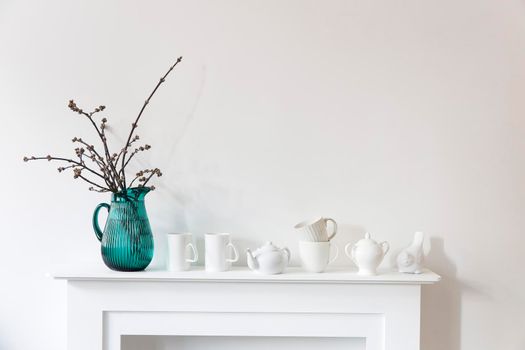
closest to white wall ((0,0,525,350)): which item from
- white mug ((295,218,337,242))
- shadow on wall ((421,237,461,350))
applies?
shadow on wall ((421,237,461,350))

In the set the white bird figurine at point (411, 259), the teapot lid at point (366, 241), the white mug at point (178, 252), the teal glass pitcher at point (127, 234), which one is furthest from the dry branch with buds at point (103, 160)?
the white bird figurine at point (411, 259)

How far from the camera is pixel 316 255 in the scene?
171cm

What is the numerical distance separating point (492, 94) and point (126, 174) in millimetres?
1233

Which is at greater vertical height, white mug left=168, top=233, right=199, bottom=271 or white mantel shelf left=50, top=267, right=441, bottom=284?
white mug left=168, top=233, right=199, bottom=271

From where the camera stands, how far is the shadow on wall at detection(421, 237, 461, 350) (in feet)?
6.02

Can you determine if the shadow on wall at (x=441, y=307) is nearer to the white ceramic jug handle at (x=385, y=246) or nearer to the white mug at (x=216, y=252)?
the white ceramic jug handle at (x=385, y=246)

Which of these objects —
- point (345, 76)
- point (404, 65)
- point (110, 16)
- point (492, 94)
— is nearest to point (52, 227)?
Result: point (110, 16)

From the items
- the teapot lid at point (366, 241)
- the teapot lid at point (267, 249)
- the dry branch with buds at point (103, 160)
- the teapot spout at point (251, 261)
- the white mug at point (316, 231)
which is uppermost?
the dry branch with buds at point (103, 160)

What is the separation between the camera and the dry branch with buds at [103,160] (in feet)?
5.69

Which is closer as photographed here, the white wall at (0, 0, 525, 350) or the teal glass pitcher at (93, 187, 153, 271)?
the teal glass pitcher at (93, 187, 153, 271)

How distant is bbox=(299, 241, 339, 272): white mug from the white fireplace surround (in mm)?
34

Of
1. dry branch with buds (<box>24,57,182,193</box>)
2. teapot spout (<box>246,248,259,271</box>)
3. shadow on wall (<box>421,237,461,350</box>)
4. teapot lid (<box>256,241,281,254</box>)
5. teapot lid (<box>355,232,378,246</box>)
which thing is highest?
dry branch with buds (<box>24,57,182,193</box>)

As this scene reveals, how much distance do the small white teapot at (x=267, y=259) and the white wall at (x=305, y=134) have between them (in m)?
0.15

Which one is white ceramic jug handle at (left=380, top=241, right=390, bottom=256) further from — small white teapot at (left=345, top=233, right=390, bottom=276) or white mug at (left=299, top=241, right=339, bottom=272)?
white mug at (left=299, top=241, right=339, bottom=272)
